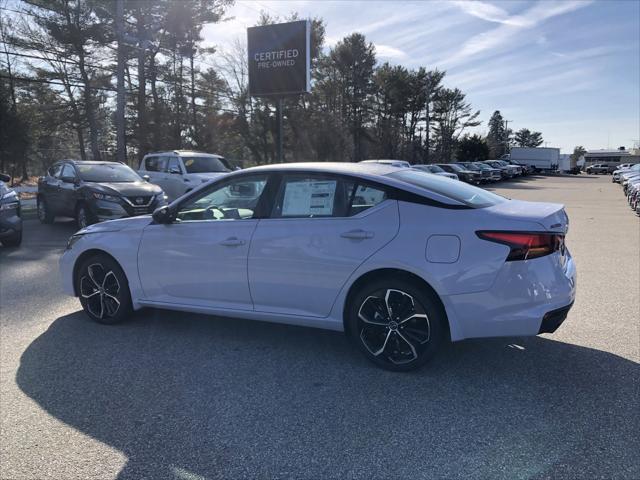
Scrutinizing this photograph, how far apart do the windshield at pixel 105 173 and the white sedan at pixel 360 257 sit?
746 centimetres

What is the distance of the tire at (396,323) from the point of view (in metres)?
3.60

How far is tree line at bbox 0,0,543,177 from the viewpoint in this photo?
2933 centimetres

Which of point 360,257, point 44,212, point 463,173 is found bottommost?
point 44,212

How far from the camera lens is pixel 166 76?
3653cm

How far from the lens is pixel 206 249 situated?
4.30 metres

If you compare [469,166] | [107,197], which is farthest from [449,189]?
[469,166]

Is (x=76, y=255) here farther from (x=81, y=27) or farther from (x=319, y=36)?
(x=319, y=36)

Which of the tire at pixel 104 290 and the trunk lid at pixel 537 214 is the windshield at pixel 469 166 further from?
the tire at pixel 104 290

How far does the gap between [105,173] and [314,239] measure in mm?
9527

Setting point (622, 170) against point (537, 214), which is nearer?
point (537, 214)

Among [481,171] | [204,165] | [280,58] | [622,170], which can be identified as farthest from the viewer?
[481,171]

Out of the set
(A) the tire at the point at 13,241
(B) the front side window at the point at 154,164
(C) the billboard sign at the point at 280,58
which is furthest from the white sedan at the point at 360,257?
(C) the billboard sign at the point at 280,58

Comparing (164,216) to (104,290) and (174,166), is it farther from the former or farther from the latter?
(174,166)

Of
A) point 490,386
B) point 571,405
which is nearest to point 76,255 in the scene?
point 490,386
